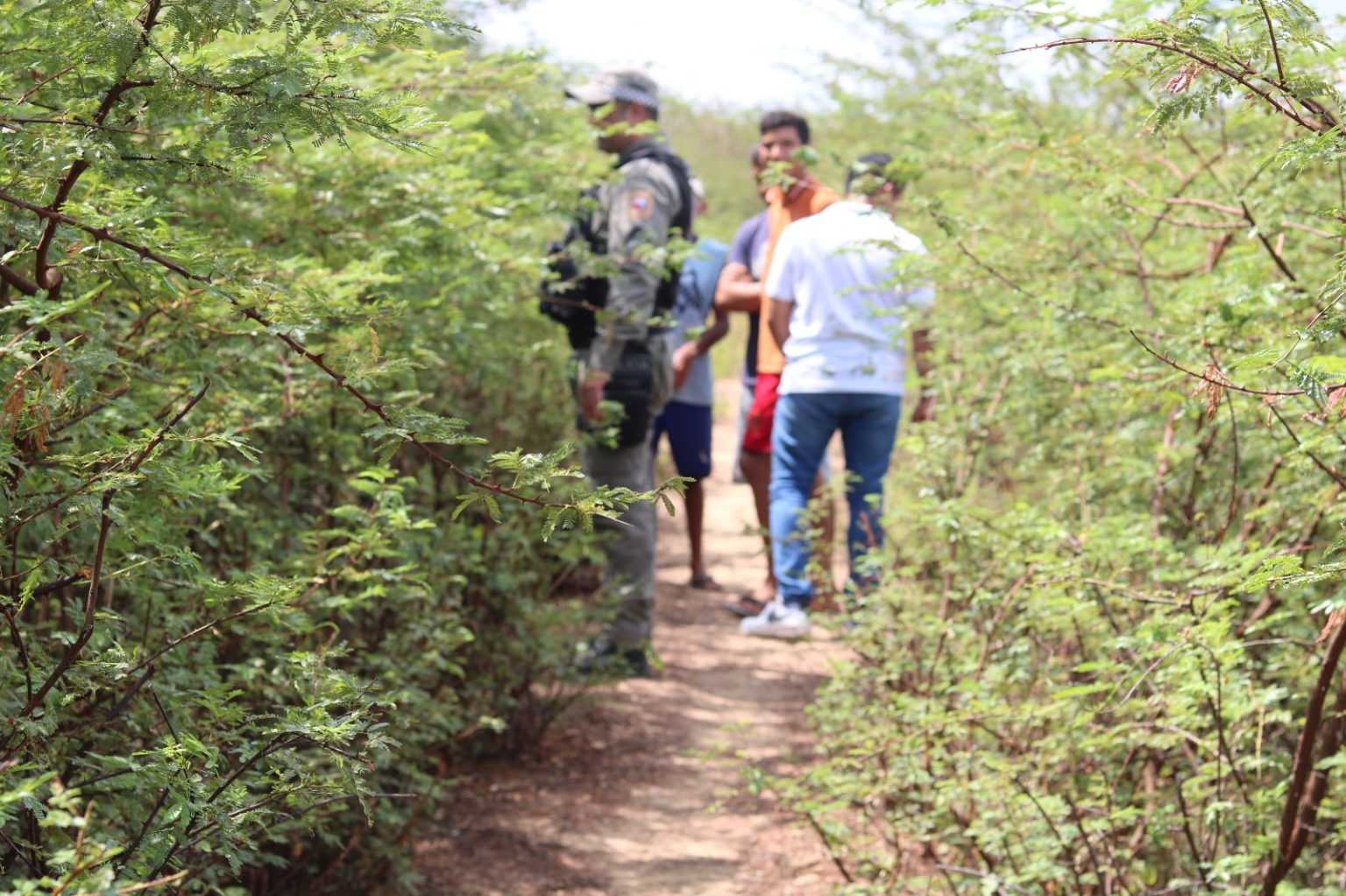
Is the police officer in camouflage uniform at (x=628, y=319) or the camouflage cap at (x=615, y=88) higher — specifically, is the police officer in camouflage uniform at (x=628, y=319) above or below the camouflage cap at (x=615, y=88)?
below

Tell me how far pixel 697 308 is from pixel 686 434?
593 millimetres

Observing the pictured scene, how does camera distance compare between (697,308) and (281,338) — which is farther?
(697,308)

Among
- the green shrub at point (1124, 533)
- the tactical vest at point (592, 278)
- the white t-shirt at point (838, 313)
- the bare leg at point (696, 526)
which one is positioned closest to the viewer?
the green shrub at point (1124, 533)

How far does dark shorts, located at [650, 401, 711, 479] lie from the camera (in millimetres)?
6637

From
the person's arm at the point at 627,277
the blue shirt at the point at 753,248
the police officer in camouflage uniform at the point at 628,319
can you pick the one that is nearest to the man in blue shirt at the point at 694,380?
the blue shirt at the point at 753,248

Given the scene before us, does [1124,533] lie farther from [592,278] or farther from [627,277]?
[592,278]

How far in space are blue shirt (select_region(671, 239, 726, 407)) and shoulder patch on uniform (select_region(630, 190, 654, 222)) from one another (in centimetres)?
151

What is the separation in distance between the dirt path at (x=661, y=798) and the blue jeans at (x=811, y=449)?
0.40 m

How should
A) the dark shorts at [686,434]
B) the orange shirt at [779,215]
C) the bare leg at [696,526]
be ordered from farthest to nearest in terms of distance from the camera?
the bare leg at [696,526] < the dark shorts at [686,434] < the orange shirt at [779,215]

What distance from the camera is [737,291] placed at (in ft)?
20.3

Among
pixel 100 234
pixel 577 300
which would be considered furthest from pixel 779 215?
pixel 100 234

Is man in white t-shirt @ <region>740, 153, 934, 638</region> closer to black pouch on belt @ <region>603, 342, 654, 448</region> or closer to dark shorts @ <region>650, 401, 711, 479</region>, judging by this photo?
black pouch on belt @ <region>603, 342, 654, 448</region>

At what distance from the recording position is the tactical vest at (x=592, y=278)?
16.3ft

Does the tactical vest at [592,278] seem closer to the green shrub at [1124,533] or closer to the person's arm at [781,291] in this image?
the person's arm at [781,291]
